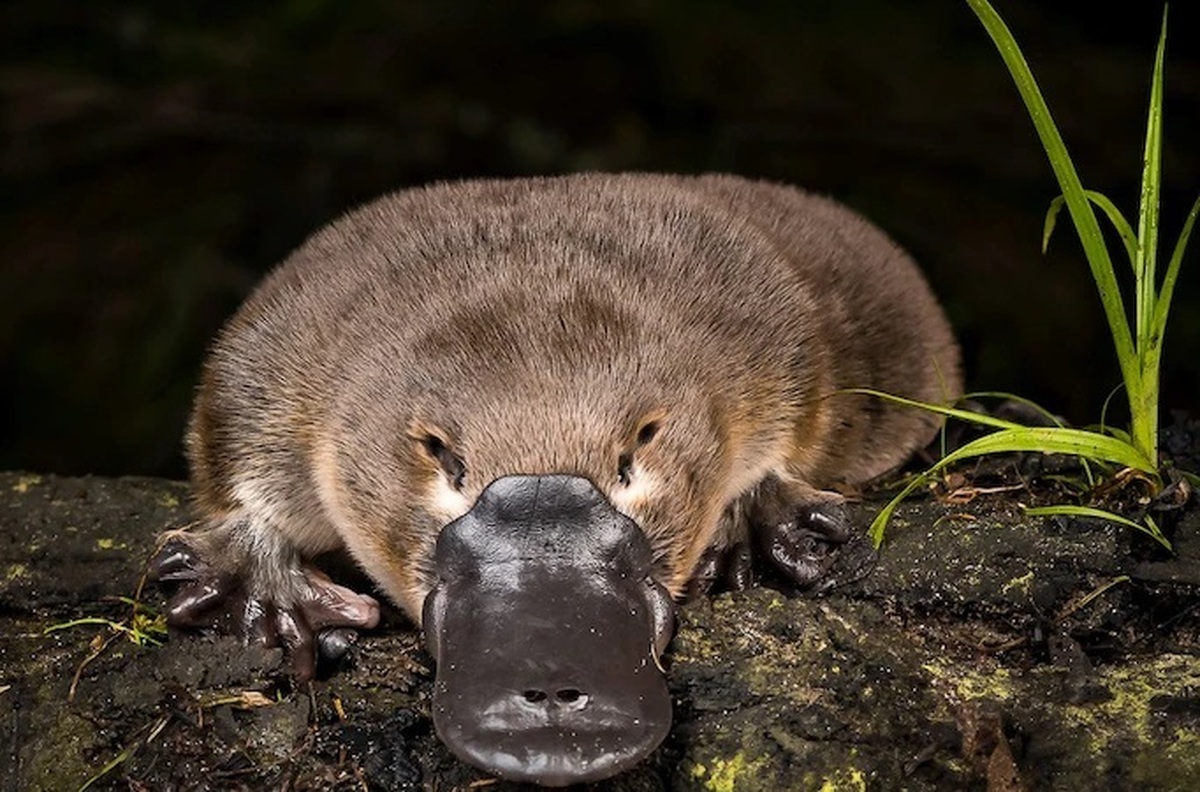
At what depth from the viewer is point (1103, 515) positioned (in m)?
2.52

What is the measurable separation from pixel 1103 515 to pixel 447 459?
91 centimetres

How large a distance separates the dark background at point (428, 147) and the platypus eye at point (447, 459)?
8.02 ft

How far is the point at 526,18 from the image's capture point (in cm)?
514

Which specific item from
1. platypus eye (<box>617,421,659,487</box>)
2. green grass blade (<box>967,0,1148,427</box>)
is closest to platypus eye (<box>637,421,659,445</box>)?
platypus eye (<box>617,421,659,487</box>)

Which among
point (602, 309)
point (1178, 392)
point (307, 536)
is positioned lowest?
point (1178, 392)

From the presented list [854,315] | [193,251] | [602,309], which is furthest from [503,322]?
[193,251]

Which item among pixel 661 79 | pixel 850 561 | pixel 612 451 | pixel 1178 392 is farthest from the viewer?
pixel 661 79

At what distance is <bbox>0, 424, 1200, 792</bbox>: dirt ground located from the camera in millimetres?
2289

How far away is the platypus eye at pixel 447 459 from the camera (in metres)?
2.39

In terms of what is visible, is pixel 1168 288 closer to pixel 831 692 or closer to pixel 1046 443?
pixel 1046 443

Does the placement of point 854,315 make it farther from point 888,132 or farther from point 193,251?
point 193,251

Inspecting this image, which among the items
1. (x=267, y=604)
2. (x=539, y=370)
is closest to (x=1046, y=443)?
(x=539, y=370)

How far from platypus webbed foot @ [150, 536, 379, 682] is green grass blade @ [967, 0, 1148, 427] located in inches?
45.9

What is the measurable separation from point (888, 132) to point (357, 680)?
2880mm
